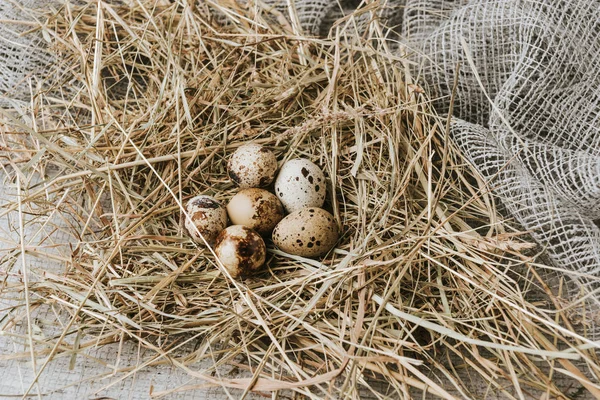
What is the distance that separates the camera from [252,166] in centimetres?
106

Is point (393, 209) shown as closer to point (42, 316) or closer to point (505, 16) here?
point (505, 16)

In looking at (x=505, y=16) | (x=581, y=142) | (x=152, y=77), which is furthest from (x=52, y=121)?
(x=581, y=142)

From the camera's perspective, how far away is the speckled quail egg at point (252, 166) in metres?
1.07

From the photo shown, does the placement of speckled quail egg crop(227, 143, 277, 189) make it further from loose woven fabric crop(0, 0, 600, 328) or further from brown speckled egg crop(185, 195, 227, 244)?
loose woven fabric crop(0, 0, 600, 328)

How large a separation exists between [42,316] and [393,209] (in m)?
0.75

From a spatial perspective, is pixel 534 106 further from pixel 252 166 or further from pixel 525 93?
pixel 252 166

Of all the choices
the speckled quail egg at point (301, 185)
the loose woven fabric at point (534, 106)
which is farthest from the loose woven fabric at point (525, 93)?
the speckled quail egg at point (301, 185)

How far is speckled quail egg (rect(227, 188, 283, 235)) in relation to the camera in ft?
3.44

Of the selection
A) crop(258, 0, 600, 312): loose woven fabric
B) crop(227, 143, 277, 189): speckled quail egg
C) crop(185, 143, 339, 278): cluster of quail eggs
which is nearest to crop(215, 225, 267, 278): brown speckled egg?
crop(185, 143, 339, 278): cluster of quail eggs

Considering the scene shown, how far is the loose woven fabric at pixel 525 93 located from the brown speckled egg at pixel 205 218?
1.70 feet

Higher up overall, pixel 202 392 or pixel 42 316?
pixel 42 316

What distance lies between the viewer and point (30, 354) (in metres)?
0.96

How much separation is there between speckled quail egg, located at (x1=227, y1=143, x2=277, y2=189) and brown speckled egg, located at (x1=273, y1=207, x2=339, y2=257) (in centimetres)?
11

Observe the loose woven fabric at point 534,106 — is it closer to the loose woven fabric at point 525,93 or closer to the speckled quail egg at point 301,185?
A: the loose woven fabric at point 525,93
